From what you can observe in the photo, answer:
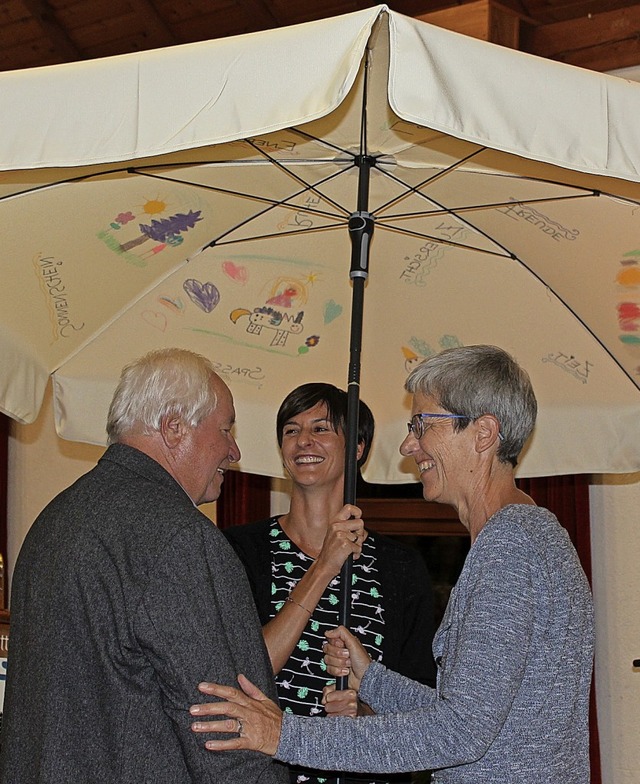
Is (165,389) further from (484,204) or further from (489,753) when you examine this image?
(484,204)

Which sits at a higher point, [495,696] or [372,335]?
[372,335]

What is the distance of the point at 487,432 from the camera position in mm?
2043

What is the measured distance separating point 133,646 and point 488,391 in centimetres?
78

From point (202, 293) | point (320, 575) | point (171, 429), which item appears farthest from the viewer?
point (202, 293)

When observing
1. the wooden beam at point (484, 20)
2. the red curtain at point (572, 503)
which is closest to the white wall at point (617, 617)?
the red curtain at point (572, 503)

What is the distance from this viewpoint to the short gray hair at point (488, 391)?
2049 mm

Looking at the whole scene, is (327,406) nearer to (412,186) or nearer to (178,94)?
(412,186)

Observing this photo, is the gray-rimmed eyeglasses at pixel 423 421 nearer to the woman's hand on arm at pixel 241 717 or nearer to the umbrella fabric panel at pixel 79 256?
the woman's hand on arm at pixel 241 717

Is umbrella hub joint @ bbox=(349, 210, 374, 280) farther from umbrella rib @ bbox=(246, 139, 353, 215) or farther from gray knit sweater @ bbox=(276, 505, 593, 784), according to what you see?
gray knit sweater @ bbox=(276, 505, 593, 784)

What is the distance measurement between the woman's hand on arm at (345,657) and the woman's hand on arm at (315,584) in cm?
14

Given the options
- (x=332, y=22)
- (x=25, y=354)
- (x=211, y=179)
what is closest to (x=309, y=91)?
(x=332, y=22)

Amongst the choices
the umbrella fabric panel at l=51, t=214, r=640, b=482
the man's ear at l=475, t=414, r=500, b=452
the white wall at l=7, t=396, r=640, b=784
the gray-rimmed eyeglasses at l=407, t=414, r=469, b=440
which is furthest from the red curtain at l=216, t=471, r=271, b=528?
the man's ear at l=475, t=414, r=500, b=452

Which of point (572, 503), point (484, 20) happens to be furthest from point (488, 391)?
point (484, 20)

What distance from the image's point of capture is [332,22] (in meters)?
1.83
